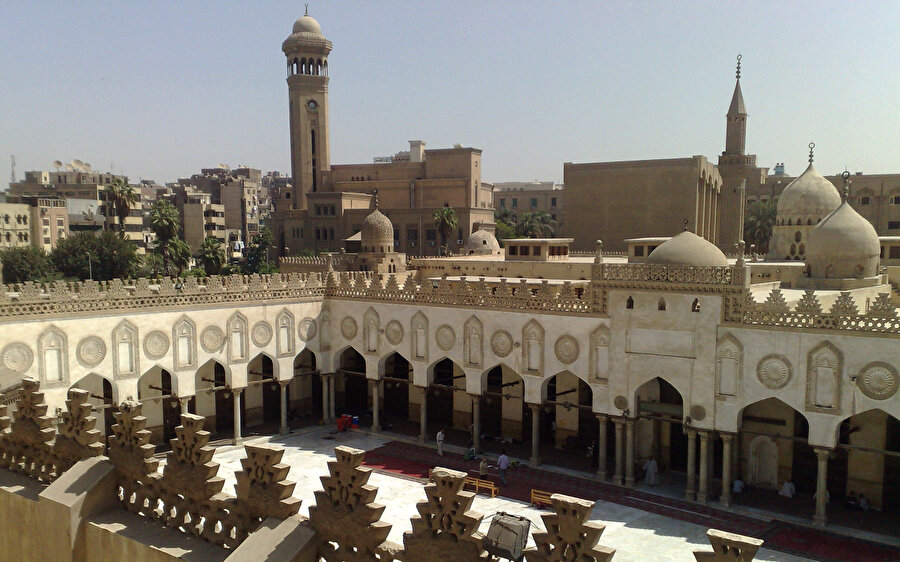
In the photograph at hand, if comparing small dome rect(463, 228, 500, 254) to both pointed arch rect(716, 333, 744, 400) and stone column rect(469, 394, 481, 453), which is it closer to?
stone column rect(469, 394, 481, 453)

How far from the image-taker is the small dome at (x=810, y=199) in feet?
105

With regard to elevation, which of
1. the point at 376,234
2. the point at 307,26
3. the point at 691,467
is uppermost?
the point at 307,26

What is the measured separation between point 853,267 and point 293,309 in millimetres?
21038

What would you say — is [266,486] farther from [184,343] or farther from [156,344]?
[184,343]

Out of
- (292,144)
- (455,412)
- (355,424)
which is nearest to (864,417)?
(455,412)

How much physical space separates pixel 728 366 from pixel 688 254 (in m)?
3.51

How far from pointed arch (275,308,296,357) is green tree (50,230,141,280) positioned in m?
38.1

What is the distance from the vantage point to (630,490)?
21391mm

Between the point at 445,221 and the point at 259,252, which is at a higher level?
the point at 445,221

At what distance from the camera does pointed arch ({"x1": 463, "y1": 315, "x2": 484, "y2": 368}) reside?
81.1 feet

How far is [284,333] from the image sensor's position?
1067 inches

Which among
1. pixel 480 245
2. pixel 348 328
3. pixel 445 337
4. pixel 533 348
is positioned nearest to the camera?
pixel 533 348

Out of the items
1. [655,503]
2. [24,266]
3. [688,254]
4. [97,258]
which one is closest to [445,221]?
[97,258]

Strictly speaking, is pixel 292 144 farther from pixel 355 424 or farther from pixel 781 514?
pixel 781 514
